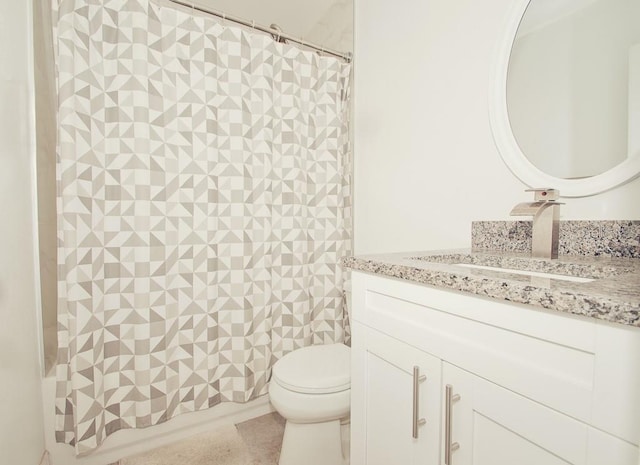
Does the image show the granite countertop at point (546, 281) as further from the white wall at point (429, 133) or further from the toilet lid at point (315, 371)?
the toilet lid at point (315, 371)

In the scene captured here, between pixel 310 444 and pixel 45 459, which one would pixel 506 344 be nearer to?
pixel 310 444

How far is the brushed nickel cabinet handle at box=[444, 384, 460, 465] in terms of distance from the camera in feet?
2.12

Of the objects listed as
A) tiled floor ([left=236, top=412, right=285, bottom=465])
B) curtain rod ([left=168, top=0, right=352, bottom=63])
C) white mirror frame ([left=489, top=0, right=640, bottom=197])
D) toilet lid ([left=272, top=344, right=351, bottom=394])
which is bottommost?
tiled floor ([left=236, top=412, right=285, bottom=465])

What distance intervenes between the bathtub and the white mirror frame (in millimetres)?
1612

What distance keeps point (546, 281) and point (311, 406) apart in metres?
0.91

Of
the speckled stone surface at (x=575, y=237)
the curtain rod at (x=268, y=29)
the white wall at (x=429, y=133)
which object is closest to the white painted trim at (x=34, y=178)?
the curtain rod at (x=268, y=29)

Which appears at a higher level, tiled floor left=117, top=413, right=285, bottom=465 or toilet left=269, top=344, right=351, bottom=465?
toilet left=269, top=344, right=351, bottom=465

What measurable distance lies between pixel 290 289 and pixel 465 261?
37.3 inches

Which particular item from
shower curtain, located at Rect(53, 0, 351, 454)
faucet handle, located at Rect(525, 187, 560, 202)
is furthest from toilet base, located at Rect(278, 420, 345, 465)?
faucet handle, located at Rect(525, 187, 560, 202)

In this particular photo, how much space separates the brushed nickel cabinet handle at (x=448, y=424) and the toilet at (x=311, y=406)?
0.57 metres

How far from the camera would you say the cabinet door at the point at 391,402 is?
0.70m

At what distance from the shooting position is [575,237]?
94 centimetres

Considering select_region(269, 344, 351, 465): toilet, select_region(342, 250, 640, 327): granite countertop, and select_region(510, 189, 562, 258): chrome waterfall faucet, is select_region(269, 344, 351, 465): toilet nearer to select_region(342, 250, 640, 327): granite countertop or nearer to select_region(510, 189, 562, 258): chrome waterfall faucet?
select_region(342, 250, 640, 327): granite countertop

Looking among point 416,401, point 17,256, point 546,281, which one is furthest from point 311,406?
point 17,256
